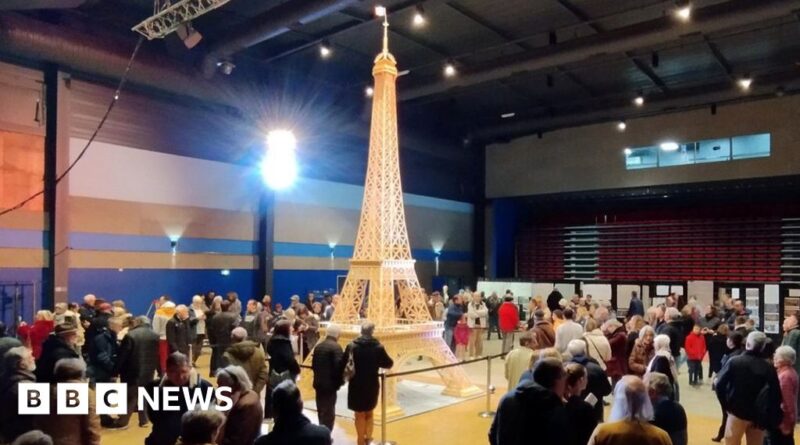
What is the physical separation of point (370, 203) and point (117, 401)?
15.4 feet

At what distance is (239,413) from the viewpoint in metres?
3.79

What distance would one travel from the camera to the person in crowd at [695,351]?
1025 centimetres

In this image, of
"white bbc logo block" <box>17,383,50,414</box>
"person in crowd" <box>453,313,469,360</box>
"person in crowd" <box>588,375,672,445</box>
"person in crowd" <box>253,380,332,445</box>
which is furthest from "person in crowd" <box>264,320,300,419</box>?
"person in crowd" <box>453,313,469,360</box>

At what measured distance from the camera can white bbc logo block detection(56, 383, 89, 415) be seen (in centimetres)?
376

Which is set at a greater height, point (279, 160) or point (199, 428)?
point (279, 160)

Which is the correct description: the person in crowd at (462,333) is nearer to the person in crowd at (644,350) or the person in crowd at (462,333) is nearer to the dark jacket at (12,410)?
the person in crowd at (644,350)

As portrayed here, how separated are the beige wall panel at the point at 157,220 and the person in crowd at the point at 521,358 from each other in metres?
9.91

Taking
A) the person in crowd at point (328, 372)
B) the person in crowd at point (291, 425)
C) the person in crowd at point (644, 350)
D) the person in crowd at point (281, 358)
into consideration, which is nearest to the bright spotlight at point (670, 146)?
the person in crowd at point (644, 350)

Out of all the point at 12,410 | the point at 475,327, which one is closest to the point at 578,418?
the point at 12,410

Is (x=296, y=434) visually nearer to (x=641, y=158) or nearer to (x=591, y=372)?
(x=591, y=372)

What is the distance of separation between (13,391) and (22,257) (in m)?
8.53

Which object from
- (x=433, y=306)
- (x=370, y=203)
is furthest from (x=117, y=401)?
(x=433, y=306)

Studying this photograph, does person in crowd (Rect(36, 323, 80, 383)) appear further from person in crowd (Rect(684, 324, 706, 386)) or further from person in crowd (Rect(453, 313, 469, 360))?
person in crowd (Rect(684, 324, 706, 386))

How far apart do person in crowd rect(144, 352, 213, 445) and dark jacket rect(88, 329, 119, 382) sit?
12.6 feet
